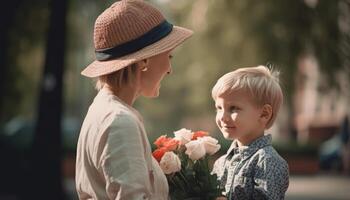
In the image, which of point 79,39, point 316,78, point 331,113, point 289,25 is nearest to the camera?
point 289,25

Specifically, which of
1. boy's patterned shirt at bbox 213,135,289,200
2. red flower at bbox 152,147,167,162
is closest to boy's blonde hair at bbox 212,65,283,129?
boy's patterned shirt at bbox 213,135,289,200

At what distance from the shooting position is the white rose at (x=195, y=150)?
12.4ft

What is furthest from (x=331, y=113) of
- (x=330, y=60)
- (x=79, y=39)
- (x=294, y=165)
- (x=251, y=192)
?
(x=251, y=192)

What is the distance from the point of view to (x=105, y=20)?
3.38m

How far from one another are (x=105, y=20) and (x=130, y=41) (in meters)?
0.14

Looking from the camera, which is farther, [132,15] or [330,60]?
[330,60]

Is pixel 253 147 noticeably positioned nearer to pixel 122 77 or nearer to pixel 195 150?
pixel 195 150

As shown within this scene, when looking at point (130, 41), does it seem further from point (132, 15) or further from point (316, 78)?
point (316, 78)

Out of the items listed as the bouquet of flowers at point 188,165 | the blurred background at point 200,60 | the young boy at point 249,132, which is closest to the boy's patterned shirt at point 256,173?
the young boy at point 249,132

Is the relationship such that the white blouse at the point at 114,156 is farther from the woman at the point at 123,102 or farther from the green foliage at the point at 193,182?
the green foliage at the point at 193,182

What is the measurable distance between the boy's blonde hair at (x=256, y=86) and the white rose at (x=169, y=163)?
51 cm

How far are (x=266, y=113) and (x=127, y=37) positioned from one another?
37.5 inches

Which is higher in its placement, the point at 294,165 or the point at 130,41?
the point at 130,41

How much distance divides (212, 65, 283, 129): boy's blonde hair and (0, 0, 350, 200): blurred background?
11.7m
